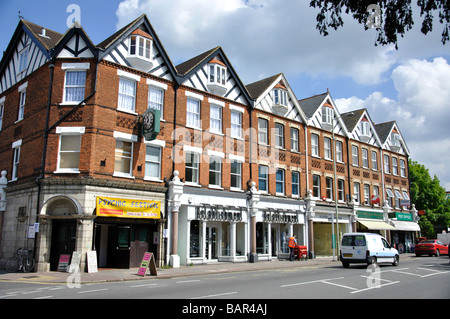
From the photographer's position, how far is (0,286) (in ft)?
46.0

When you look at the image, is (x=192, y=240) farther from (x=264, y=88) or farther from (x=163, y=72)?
(x=264, y=88)

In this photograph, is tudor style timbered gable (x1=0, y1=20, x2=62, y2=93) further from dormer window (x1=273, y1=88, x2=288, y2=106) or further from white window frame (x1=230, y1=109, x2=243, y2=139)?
dormer window (x1=273, y1=88, x2=288, y2=106)

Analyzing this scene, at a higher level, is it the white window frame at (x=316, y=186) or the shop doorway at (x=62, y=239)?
the white window frame at (x=316, y=186)

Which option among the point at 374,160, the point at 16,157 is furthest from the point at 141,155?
the point at 374,160

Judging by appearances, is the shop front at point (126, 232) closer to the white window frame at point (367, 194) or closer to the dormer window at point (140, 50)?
the dormer window at point (140, 50)

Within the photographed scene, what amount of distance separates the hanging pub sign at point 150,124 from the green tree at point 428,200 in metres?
44.8

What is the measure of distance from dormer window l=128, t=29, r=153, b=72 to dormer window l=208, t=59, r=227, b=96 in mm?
4664

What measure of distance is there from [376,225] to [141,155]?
25082 mm

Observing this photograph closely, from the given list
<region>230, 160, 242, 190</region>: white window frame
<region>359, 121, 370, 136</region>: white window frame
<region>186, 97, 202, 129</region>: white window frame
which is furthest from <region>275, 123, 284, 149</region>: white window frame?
<region>359, 121, 370, 136</region>: white window frame

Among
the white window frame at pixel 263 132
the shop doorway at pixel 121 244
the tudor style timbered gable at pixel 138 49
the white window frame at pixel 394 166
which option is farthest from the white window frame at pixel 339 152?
the shop doorway at pixel 121 244

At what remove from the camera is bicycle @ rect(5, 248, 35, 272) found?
61.0 ft

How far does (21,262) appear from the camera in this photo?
1870 centimetres

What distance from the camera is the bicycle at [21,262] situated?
732 inches

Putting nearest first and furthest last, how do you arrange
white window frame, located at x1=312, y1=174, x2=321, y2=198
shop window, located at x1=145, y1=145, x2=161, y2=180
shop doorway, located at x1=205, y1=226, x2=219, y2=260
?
shop window, located at x1=145, y1=145, x2=161, y2=180 → shop doorway, located at x1=205, y1=226, x2=219, y2=260 → white window frame, located at x1=312, y1=174, x2=321, y2=198
